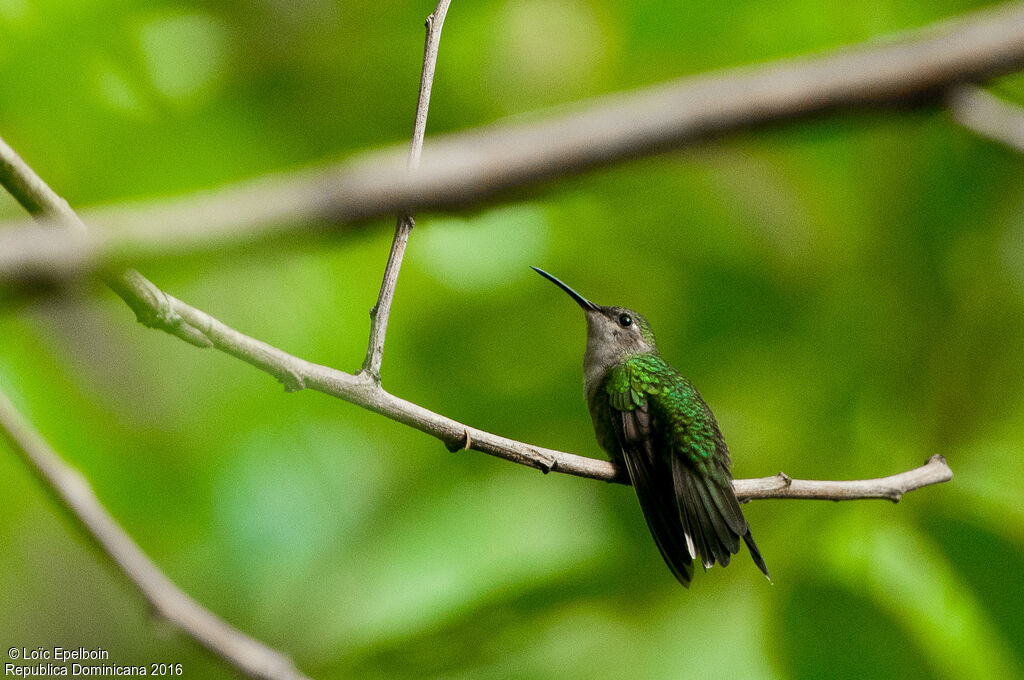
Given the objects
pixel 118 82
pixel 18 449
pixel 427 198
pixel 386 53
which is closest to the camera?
pixel 427 198

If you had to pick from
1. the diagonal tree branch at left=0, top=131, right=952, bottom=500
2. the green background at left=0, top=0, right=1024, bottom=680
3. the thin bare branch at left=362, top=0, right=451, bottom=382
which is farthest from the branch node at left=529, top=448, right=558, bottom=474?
the green background at left=0, top=0, right=1024, bottom=680

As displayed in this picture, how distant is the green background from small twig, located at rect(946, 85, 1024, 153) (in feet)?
2.21

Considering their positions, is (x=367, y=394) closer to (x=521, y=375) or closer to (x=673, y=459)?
(x=673, y=459)

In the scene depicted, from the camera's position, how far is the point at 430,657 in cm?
89

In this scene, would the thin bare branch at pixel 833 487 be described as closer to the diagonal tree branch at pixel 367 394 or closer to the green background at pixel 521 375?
the diagonal tree branch at pixel 367 394

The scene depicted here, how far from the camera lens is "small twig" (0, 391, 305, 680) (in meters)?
0.32

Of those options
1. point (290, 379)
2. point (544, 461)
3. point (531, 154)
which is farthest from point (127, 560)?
point (531, 154)

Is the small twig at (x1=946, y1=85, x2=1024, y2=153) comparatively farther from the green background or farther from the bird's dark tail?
the green background

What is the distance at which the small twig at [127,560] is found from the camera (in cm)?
32

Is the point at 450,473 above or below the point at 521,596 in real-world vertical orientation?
above

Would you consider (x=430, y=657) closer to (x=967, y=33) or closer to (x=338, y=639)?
(x=338, y=639)

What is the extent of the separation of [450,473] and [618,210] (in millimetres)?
414

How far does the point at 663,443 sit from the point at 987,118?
1.79 feet

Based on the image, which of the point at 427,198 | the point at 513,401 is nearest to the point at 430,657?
the point at 513,401
